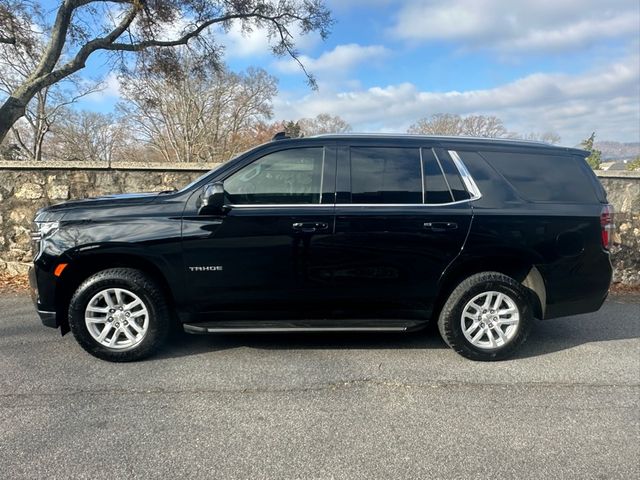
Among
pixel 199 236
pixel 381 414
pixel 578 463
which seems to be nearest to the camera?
pixel 578 463

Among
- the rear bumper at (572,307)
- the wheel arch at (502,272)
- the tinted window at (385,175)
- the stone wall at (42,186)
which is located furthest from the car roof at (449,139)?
the stone wall at (42,186)

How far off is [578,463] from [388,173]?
2.47 m

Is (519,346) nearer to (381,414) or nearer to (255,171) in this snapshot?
(381,414)

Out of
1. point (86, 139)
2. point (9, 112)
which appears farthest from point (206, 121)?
point (9, 112)

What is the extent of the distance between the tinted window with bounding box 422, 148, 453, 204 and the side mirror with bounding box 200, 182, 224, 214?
1.77 metres

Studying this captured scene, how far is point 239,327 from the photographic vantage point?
3697 millimetres

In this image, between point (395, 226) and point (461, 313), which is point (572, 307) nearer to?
point (461, 313)

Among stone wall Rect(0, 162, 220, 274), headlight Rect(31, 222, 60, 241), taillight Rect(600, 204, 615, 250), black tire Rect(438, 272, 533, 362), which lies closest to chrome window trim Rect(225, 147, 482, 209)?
black tire Rect(438, 272, 533, 362)

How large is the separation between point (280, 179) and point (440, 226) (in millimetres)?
1454

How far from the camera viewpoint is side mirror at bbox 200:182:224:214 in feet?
11.5

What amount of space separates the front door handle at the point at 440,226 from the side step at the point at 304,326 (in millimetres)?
853

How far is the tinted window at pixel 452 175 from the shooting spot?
12.5 ft

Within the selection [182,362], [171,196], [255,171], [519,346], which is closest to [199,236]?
[171,196]

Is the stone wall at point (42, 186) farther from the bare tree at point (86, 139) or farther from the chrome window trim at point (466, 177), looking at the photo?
the bare tree at point (86, 139)
